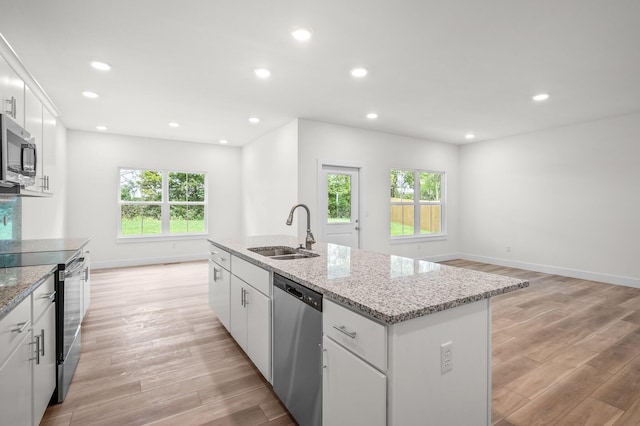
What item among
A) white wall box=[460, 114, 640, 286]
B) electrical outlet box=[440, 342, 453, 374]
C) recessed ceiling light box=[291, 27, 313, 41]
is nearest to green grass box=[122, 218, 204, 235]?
recessed ceiling light box=[291, 27, 313, 41]

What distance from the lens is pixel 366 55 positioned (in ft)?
9.96

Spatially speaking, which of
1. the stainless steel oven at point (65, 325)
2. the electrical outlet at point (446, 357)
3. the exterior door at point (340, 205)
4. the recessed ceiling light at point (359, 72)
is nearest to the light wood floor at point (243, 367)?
the stainless steel oven at point (65, 325)

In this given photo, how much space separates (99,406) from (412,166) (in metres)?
6.09

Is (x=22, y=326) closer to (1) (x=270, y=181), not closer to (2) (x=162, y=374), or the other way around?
(2) (x=162, y=374)

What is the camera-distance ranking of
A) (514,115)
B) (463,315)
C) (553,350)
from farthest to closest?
1. (514,115)
2. (553,350)
3. (463,315)

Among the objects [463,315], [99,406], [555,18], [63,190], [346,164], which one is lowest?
[99,406]

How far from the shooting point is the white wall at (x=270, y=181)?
532 centimetres

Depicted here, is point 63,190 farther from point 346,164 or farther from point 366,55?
point 366,55

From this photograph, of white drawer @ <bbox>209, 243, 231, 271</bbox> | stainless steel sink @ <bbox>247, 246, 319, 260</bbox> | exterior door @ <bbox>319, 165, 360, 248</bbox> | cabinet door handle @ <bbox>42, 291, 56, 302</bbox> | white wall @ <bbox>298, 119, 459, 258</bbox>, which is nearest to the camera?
cabinet door handle @ <bbox>42, 291, 56, 302</bbox>

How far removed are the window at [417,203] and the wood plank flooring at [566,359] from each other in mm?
2654

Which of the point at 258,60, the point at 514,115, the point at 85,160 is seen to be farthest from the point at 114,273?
the point at 514,115

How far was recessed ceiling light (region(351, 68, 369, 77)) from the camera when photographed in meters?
3.34

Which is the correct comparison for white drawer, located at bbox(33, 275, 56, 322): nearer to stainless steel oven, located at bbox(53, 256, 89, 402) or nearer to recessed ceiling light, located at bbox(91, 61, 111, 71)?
stainless steel oven, located at bbox(53, 256, 89, 402)

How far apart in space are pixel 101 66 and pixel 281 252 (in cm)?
269
